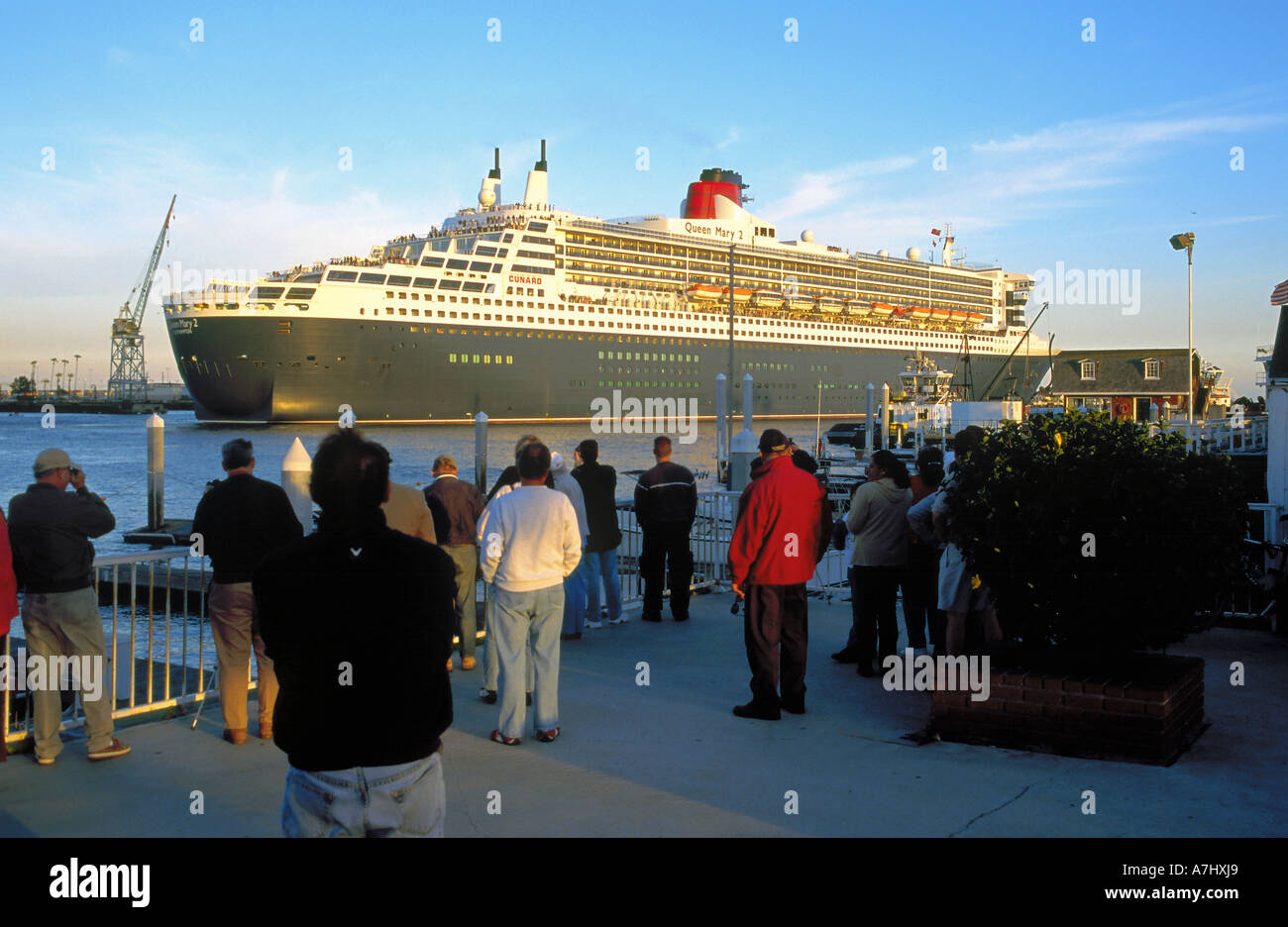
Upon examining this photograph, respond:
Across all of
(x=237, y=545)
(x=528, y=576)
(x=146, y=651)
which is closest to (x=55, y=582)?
(x=237, y=545)

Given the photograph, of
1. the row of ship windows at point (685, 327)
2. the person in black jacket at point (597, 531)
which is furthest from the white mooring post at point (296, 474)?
the row of ship windows at point (685, 327)

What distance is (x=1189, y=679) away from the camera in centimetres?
510

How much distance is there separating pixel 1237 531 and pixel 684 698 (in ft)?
10.3

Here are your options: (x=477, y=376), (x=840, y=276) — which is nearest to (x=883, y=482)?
(x=477, y=376)

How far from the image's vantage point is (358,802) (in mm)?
2537

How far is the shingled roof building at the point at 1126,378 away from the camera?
39.8 m

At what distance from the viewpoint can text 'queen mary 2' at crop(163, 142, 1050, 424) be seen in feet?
185

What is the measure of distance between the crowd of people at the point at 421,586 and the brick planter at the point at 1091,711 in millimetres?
954

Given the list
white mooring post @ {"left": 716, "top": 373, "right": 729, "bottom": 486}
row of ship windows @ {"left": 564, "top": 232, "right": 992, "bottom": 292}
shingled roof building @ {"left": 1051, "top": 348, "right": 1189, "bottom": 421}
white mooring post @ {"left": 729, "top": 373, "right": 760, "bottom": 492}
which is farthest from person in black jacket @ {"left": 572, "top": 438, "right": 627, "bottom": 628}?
row of ship windows @ {"left": 564, "top": 232, "right": 992, "bottom": 292}

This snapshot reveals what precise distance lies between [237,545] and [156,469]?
18509mm

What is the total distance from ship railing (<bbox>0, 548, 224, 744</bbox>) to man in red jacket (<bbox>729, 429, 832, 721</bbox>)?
2949 mm

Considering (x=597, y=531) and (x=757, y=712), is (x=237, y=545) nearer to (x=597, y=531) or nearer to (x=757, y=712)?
(x=757, y=712)

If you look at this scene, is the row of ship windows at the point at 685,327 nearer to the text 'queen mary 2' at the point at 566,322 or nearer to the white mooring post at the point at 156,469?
the text 'queen mary 2' at the point at 566,322
